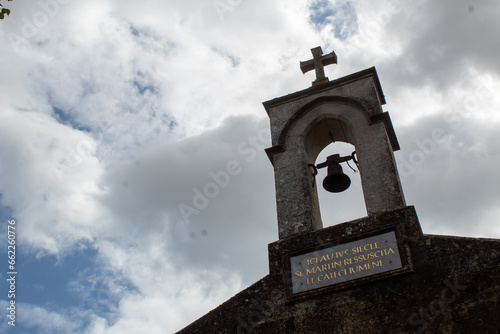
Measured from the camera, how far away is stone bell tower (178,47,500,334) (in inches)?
209

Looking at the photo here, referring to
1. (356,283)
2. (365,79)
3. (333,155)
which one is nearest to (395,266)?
(356,283)

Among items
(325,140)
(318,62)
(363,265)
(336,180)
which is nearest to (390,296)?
(363,265)

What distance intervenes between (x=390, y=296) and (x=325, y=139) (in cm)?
304

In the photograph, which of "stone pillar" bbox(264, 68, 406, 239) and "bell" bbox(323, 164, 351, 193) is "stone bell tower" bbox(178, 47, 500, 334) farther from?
"bell" bbox(323, 164, 351, 193)

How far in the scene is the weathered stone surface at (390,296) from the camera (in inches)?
205

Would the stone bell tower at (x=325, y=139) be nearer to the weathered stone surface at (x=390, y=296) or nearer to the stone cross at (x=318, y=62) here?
the stone cross at (x=318, y=62)

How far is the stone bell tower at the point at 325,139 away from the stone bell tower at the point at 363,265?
0.02 m

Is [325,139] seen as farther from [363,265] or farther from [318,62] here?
[363,265]

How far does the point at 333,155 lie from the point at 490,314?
3.40 metres

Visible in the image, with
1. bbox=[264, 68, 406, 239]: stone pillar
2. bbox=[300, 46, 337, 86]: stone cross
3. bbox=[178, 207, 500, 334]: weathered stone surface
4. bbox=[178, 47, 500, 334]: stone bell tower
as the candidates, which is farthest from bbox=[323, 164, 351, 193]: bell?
bbox=[300, 46, 337, 86]: stone cross

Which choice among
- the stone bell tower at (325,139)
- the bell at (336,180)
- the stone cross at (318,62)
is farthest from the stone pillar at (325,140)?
the stone cross at (318,62)

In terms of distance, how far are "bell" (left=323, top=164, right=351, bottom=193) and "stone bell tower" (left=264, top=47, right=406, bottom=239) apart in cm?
35

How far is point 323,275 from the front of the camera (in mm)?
6023

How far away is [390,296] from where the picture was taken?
554 centimetres
